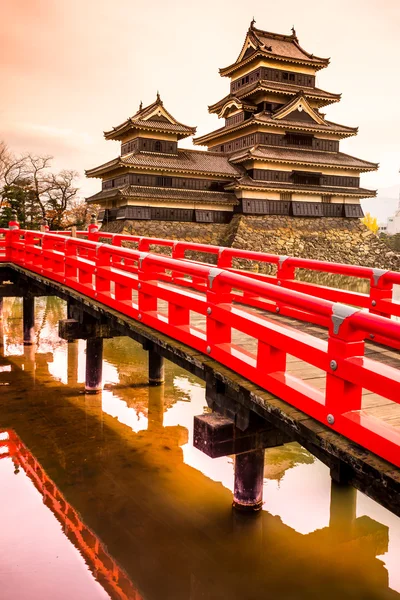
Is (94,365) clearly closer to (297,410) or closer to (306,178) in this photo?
(297,410)

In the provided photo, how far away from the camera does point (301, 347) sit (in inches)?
165

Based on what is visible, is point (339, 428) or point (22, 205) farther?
point (22, 205)

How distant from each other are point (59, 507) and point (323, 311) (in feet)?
15.8

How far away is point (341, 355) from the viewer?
3727 millimetres

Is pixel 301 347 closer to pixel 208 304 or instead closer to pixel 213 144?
pixel 208 304

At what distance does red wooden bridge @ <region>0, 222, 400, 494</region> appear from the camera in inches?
142

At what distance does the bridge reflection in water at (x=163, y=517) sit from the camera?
219 inches

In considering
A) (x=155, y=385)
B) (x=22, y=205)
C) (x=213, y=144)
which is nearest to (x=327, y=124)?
(x=213, y=144)

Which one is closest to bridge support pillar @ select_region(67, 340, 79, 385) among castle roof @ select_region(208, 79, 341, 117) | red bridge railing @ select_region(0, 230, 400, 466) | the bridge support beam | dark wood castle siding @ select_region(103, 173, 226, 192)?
red bridge railing @ select_region(0, 230, 400, 466)

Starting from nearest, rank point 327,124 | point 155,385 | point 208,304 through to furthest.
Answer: point 208,304 → point 155,385 → point 327,124

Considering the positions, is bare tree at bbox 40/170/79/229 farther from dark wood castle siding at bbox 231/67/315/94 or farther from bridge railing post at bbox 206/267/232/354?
bridge railing post at bbox 206/267/232/354

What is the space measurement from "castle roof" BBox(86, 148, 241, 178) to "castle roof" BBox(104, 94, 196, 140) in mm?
1601

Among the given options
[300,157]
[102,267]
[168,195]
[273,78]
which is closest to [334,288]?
[102,267]

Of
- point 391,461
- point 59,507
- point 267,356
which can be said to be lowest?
point 59,507
